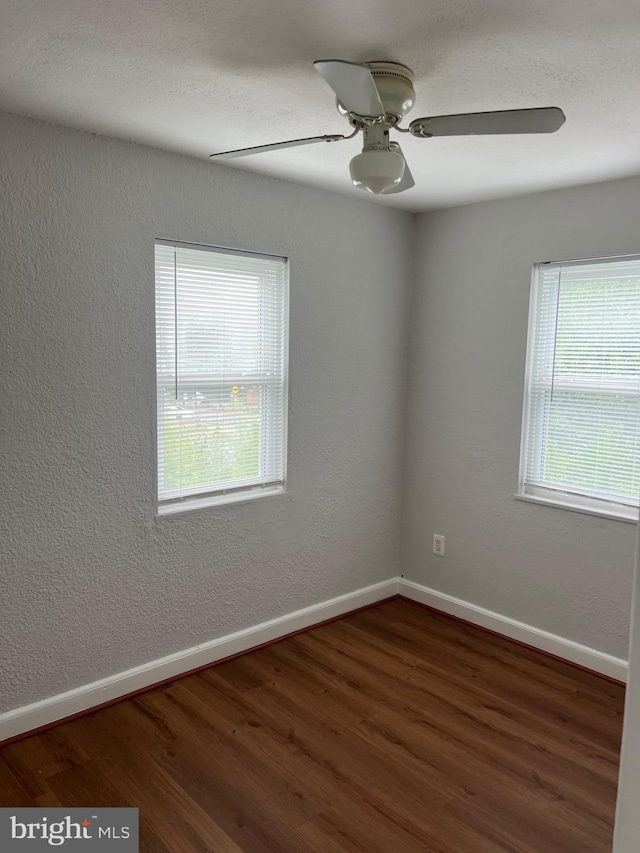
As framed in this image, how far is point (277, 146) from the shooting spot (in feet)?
6.20

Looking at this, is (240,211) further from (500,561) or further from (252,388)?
(500,561)

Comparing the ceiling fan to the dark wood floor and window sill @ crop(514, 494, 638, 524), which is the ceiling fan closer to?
window sill @ crop(514, 494, 638, 524)

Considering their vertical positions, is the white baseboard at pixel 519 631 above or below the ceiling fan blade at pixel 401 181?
below

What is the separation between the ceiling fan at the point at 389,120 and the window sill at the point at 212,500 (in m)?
1.58

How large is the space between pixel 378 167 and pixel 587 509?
6.61 ft

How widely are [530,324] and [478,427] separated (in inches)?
24.4

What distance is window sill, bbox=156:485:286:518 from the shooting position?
2.77 meters

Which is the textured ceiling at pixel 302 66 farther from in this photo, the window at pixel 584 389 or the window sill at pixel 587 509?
the window sill at pixel 587 509

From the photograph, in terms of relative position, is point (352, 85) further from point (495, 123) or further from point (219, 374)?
point (219, 374)

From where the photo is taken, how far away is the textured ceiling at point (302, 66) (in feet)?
4.78

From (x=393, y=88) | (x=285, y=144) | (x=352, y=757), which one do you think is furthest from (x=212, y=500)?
(x=393, y=88)

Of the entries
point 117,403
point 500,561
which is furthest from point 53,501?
point 500,561

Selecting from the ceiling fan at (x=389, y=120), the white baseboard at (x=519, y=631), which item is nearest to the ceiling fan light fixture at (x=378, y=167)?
the ceiling fan at (x=389, y=120)

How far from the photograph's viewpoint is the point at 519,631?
10.7 ft
